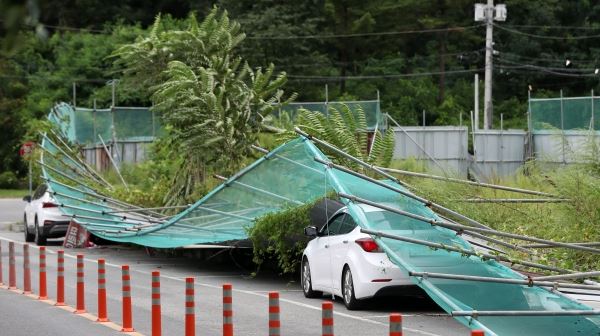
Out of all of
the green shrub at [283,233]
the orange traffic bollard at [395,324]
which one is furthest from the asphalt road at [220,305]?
the orange traffic bollard at [395,324]

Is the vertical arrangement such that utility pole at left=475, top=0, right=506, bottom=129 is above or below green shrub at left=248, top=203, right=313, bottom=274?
above

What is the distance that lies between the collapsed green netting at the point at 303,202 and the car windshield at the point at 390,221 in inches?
0.6

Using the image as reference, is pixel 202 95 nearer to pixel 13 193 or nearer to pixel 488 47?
pixel 488 47

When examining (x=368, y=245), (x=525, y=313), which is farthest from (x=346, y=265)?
(x=525, y=313)

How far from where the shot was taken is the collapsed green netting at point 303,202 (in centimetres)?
1198

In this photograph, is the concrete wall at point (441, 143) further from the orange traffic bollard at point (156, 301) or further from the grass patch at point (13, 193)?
the grass patch at point (13, 193)

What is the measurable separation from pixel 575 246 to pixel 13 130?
5568 cm

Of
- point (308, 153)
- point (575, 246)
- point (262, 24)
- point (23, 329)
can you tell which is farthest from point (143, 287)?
point (262, 24)

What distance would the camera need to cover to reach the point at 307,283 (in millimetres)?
17828

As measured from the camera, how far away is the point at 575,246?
13.0 meters

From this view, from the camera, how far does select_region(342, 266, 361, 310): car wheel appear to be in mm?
15788

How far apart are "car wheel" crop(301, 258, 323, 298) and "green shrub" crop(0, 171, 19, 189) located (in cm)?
5091

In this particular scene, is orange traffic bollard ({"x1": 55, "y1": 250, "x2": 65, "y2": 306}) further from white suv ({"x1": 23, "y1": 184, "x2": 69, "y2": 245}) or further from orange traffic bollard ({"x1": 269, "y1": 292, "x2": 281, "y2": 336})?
white suv ({"x1": 23, "y1": 184, "x2": 69, "y2": 245})

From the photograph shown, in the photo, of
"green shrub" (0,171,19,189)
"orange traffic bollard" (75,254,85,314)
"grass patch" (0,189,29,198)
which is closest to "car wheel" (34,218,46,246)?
"orange traffic bollard" (75,254,85,314)
